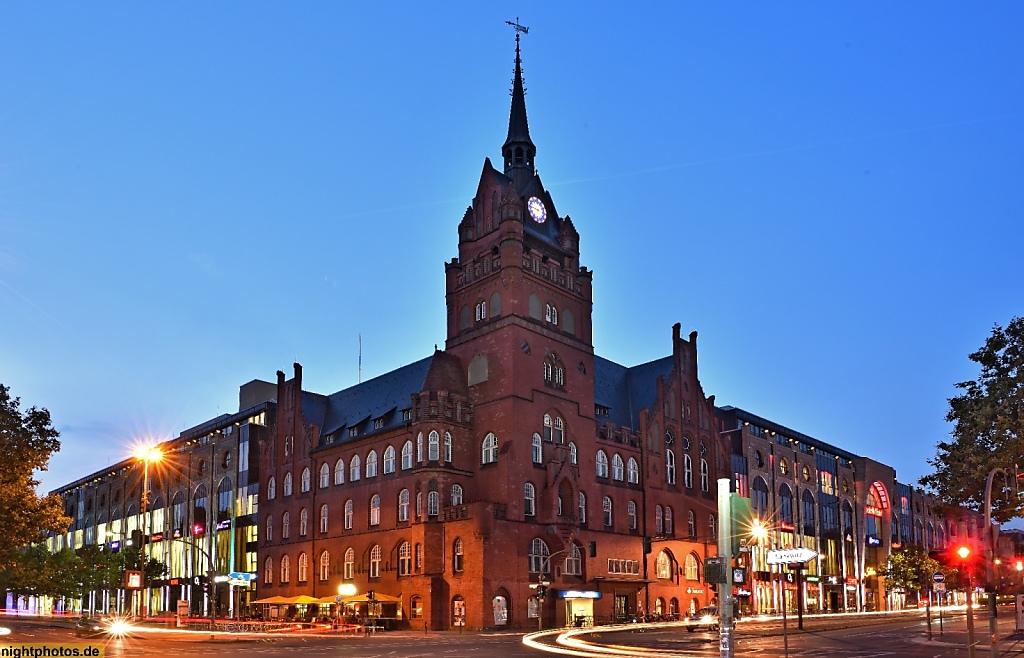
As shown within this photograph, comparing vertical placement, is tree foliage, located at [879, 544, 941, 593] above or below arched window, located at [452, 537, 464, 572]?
below

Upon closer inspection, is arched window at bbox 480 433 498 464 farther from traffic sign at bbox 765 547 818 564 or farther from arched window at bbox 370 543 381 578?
traffic sign at bbox 765 547 818 564

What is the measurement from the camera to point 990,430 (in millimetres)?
36656

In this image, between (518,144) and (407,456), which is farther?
(518,144)

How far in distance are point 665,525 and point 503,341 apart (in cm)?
2480

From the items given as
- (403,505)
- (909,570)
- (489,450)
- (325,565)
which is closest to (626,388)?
(489,450)

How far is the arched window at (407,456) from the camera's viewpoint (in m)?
85.0

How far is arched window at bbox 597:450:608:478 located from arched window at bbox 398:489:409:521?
16.6 meters

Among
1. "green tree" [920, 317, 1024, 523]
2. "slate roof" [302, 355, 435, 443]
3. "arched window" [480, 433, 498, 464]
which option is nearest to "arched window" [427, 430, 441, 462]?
"arched window" [480, 433, 498, 464]

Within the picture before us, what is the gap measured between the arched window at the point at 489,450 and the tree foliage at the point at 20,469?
3444 cm

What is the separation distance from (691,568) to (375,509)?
30.0 meters

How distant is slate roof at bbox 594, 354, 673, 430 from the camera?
314 feet

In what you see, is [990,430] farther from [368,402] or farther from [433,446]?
[368,402]

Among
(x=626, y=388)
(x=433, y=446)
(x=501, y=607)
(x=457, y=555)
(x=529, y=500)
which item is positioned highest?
(x=626, y=388)

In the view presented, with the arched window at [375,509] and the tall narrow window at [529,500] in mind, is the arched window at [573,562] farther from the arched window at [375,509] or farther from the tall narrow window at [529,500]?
the arched window at [375,509]
